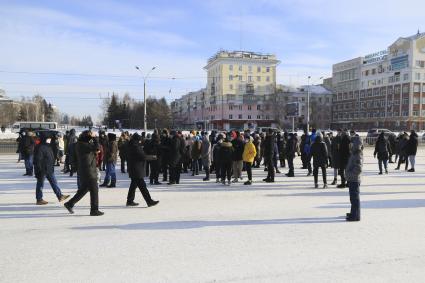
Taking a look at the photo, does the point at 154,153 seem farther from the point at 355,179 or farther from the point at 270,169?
the point at 355,179

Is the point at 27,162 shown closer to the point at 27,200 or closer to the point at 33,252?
the point at 27,200

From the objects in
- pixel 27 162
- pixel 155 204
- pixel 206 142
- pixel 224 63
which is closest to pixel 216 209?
pixel 155 204

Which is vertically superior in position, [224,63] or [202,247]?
[224,63]

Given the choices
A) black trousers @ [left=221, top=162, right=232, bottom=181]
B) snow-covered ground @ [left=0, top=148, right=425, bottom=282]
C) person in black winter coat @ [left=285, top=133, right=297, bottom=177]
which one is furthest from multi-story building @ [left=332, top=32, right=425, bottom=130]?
snow-covered ground @ [left=0, top=148, right=425, bottom=282]

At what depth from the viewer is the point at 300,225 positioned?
781cm

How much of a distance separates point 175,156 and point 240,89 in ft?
285

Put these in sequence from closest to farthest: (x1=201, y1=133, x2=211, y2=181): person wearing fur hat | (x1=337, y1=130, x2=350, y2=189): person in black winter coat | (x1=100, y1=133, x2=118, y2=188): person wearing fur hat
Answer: (x1=100, y1=133, x2=118, y2=188): person wearing fur hat, (x1=337, y1=130, x2=350, y2=189): person in black winter coat, (x1=201, y1=133, x2=211, y2=181): person wearing fur hat

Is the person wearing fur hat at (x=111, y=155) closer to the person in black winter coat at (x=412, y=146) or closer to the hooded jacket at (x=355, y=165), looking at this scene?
the hooded jacket at (x=355, y=165)

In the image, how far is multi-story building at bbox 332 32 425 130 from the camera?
272 feet

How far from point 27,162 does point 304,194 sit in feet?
34.7

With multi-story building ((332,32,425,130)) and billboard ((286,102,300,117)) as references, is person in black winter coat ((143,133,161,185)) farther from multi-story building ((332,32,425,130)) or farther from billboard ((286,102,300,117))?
multi-story building ((332,32,425,130))

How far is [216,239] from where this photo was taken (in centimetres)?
676

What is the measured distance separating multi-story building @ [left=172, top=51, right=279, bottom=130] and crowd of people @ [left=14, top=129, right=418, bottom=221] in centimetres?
7658

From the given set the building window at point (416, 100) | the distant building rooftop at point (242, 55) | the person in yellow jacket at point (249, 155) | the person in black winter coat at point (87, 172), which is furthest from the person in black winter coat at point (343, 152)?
the distant building rooftop at point (242, 55)
